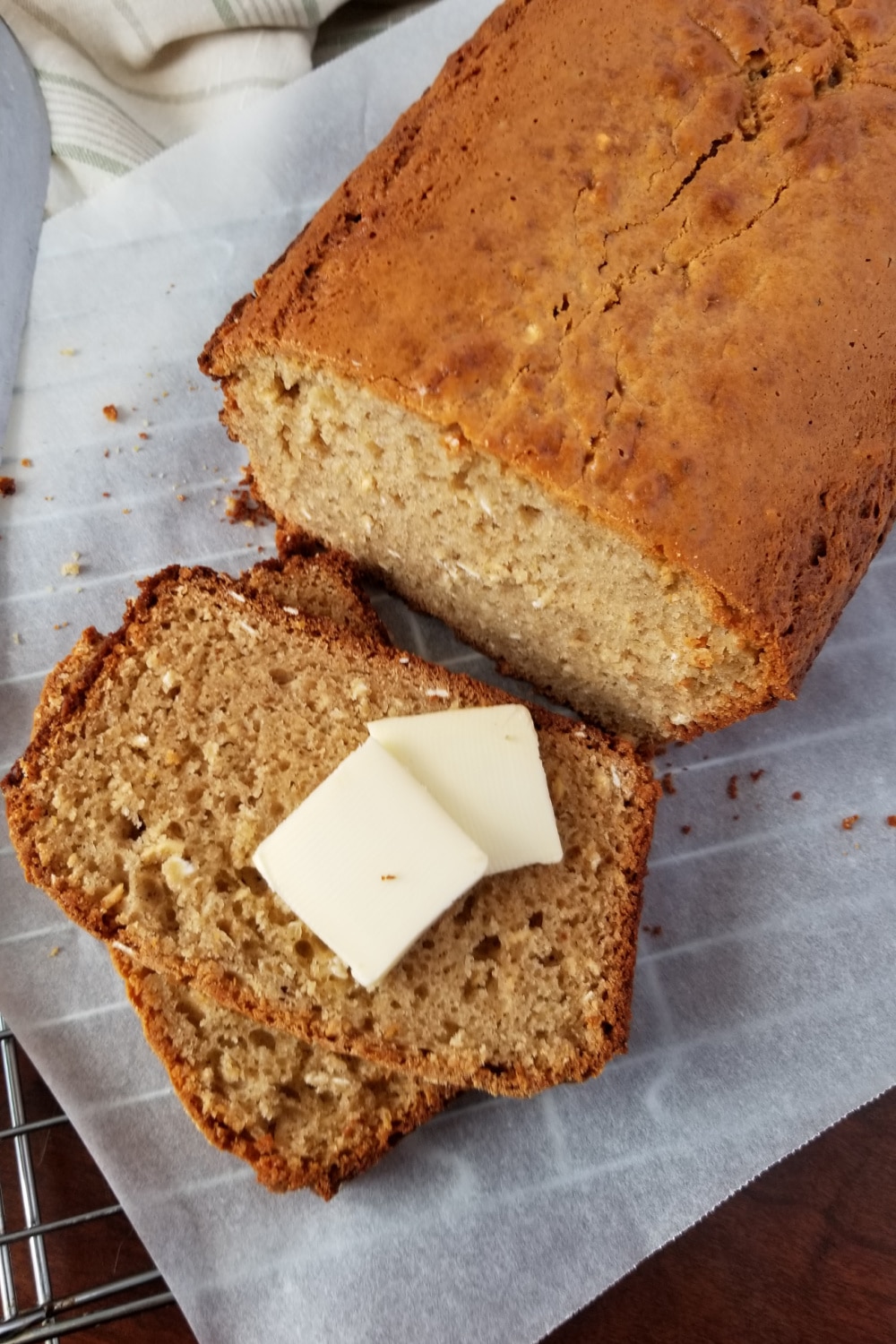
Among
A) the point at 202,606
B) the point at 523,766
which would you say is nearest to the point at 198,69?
the point at 202,606

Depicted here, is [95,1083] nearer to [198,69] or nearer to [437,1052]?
[437,1052]

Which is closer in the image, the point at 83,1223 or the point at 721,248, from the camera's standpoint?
the point at 721,248

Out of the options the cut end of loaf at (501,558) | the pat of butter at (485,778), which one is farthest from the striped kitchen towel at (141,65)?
the pat of butter at (485,778)

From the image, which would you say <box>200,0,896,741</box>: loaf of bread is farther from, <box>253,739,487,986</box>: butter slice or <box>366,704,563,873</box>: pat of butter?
<box>253,739,487,986</box>: butter slice

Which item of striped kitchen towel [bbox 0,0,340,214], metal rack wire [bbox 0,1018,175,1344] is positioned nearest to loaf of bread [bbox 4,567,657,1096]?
metal rack wire [bbox 0,1018,175,1344]

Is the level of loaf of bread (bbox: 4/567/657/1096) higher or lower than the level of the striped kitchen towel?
lower

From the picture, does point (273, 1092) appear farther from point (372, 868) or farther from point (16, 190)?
point (16, 190)

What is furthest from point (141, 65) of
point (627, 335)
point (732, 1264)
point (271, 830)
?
point (732, 1264)

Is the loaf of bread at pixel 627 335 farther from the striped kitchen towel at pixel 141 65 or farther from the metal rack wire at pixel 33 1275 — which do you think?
the metal rack wire at pixel 33 1275
